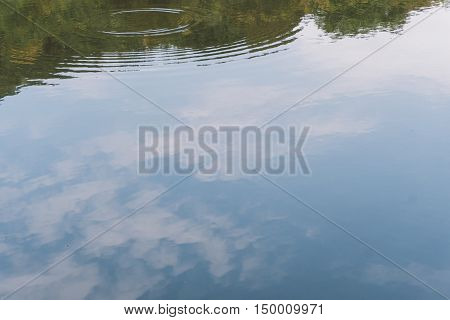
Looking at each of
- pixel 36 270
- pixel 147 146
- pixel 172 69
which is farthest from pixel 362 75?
pixel 36 270

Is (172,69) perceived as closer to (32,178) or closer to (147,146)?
(147,146)

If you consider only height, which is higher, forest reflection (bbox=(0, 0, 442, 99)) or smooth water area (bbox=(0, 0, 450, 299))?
forest reflection (bbox=(0, 0, 442, 99))

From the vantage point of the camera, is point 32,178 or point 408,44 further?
point 408,44

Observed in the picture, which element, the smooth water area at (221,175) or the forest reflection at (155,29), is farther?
the forest reflection at (155,29)

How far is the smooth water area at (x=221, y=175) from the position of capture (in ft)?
19.3

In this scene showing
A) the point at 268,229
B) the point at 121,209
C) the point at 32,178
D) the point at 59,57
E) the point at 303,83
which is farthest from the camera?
the point at 59,57

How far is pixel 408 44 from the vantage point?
12.3 meters

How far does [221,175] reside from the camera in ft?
25.0

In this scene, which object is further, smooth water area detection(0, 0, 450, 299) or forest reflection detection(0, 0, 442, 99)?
forest reflection detection(0, 0, 442, 99)

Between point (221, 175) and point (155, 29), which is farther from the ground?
point (155, 29)

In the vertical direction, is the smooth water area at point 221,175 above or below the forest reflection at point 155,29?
below

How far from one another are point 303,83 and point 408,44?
3463 mm

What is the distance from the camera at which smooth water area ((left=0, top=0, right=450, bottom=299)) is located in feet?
19.3

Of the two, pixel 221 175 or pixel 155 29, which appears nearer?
pixel 221 175
